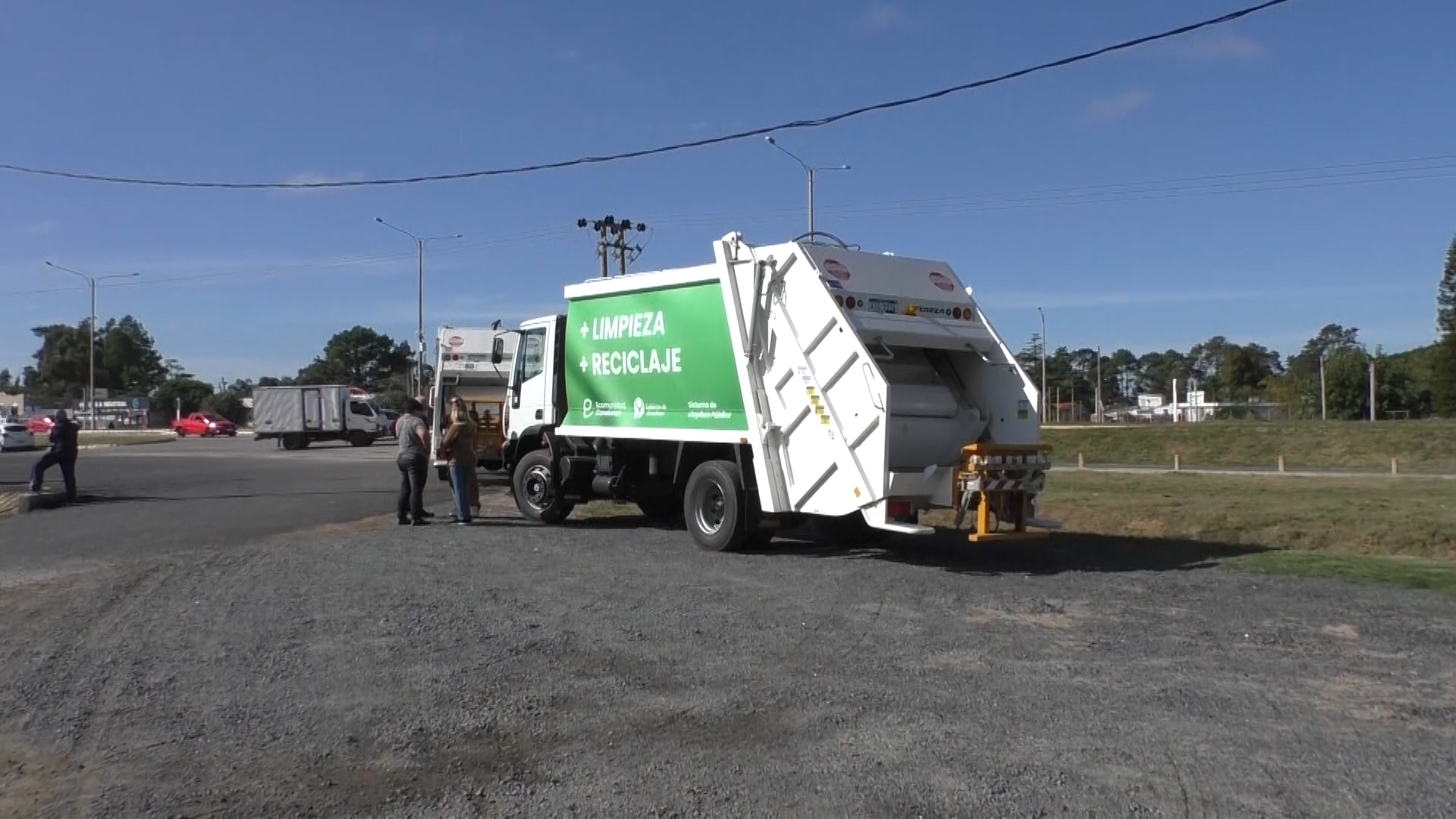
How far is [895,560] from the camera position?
11.6 meters

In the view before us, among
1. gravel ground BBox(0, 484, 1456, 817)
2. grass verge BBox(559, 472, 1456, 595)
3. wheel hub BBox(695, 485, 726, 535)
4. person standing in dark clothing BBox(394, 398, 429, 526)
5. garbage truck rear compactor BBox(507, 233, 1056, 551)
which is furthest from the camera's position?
person standing in dark clothing BBox(394, 398, 429, 526)

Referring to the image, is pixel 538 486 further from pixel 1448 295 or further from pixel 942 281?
pixel 1448 295

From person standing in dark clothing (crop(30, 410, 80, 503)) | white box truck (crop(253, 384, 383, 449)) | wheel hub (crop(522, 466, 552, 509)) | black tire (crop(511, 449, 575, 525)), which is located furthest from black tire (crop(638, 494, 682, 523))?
white box truck (crop(253, 384, 383, 449))

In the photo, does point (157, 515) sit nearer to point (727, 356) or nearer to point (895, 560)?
point (727, 356)

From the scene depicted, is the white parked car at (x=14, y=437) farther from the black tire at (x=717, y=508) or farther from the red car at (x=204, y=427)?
the black tire at (x=717, y=508)

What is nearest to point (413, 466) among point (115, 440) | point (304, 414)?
point (304, 414)

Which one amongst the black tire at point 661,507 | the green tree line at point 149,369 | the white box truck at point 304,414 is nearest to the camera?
the black tire at point 661,507

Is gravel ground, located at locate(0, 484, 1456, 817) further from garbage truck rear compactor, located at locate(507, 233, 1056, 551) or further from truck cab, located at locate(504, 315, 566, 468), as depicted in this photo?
truck cab, located at locate(504, 315, 566, 468)

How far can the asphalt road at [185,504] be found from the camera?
13398 millimetres

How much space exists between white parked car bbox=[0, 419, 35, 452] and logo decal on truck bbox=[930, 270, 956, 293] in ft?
165

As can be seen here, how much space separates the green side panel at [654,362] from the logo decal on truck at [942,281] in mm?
2197

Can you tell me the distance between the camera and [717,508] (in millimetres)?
12359

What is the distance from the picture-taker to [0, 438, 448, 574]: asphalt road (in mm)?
13398

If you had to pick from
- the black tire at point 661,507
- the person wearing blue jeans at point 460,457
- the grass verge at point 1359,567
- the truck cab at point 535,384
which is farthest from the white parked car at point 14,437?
the grass verge at point 1359,567
